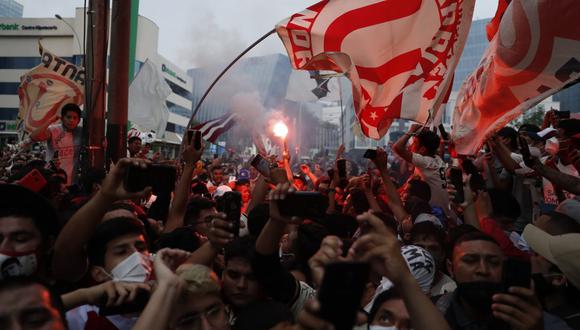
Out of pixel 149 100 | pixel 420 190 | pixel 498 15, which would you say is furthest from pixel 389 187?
pixel 149 100

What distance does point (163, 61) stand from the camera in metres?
59.1

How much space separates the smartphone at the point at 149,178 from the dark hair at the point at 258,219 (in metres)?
1.06

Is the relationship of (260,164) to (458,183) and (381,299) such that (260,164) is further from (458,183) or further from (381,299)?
(458,183)

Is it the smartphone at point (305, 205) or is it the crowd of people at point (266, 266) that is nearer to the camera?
the crowd of people at point (266, 266)

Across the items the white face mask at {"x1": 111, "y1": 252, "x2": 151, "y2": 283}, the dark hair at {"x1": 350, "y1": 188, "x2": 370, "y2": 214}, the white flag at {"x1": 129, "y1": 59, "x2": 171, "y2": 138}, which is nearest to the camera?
the white face mask at {"x1": 111, "y1": 252, "x2": 151, "y2": 283}

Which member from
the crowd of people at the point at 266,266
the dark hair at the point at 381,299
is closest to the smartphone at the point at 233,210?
the crowd of people at the point at 266,266

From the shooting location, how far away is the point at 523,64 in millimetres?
3766

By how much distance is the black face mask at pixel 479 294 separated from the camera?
7.25ft

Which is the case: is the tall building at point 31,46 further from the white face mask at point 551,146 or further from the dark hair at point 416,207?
the dark hair at point 416,207

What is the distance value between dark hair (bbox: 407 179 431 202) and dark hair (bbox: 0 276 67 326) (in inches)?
151

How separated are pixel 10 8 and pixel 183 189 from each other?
204 metres

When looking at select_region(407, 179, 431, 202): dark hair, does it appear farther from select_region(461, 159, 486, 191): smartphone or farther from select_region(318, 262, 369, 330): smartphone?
select_region(318, 262, 369, 330): smartphone

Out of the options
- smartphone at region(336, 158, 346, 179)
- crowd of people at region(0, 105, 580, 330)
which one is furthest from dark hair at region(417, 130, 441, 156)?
crowd of people at region(0, 105, 580, 330)

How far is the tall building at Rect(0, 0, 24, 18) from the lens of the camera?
543 ft
